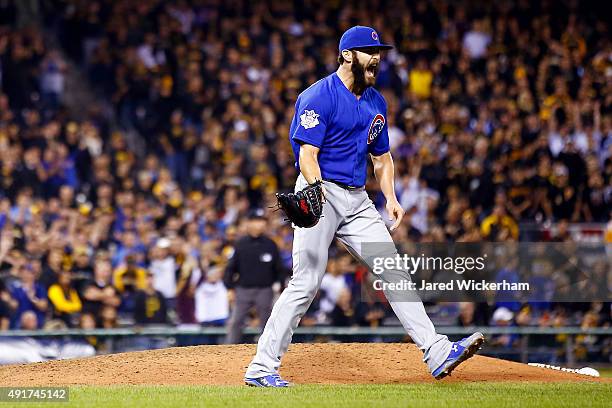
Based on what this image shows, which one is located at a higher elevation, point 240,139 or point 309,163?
point 309,163

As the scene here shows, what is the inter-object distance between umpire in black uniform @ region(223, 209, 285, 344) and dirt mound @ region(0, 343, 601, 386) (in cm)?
347

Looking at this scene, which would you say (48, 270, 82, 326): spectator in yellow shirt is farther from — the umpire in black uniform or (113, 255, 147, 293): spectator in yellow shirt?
the umpire in black uniform

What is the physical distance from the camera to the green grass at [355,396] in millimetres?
6863

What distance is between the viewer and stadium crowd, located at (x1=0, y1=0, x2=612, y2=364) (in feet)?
45.6

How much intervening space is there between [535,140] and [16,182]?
293 inches

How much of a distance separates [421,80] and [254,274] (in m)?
6.68

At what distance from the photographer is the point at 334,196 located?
7.75 metres

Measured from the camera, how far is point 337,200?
7758 millimetres

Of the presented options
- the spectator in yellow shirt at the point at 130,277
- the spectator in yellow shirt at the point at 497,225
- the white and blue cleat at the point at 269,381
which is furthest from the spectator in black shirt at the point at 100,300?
the white and blue cleat at the point at 269,381

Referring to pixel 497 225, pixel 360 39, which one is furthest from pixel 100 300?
pixel 360 39

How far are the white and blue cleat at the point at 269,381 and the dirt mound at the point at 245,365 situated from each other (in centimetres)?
47

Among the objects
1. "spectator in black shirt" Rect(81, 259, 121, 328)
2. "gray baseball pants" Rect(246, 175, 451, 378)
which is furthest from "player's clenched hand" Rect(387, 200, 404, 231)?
"spectator in black shirt" Rect(81, 259, 121, 328)

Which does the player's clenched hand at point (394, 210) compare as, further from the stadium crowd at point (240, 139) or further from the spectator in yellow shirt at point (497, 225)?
the spectator in yellow shirt at point (497, 225)

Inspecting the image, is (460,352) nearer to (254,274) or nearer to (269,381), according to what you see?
(269,381)
